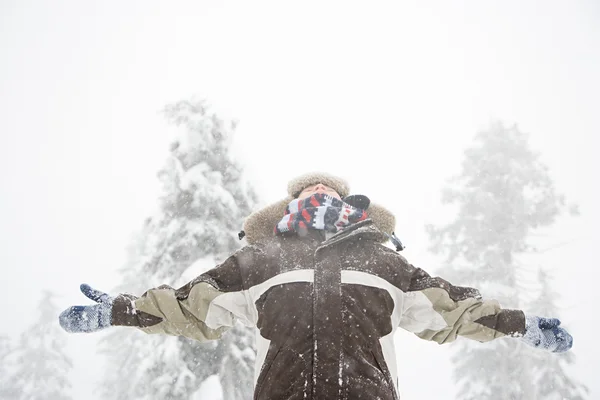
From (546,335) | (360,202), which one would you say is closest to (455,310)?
(546,335)

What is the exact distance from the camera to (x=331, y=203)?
3.86 meters

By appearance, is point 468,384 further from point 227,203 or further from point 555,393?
point 227,203

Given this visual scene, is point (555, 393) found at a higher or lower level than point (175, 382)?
higher

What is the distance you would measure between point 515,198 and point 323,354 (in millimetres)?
15612

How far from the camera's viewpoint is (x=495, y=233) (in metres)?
16.1

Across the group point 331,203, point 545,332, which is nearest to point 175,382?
point 331,203

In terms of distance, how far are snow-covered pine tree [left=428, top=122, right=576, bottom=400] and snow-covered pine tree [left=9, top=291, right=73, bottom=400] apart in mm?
19802

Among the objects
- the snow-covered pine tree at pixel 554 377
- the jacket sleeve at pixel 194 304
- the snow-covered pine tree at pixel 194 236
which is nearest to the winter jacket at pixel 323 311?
the jacket sleeve at pixel 194 304

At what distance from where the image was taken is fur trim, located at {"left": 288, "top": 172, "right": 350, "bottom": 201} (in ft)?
15.0

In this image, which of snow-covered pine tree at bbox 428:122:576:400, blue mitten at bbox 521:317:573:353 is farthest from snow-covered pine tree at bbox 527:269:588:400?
blue mitten at bbox 521:317:573:353

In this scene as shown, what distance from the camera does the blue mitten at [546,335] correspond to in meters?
3.36

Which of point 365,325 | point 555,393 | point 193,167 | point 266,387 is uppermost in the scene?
point 193,167

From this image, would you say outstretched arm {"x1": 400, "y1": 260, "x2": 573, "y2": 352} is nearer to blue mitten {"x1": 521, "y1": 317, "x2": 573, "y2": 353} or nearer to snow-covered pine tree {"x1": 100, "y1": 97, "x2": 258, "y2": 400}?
blue mitten {"x1": 521, "y1": 317, "x2": 573, "y2": 353}

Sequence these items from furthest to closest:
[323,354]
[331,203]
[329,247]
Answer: [331,203] → [329,247] → [323,354]
